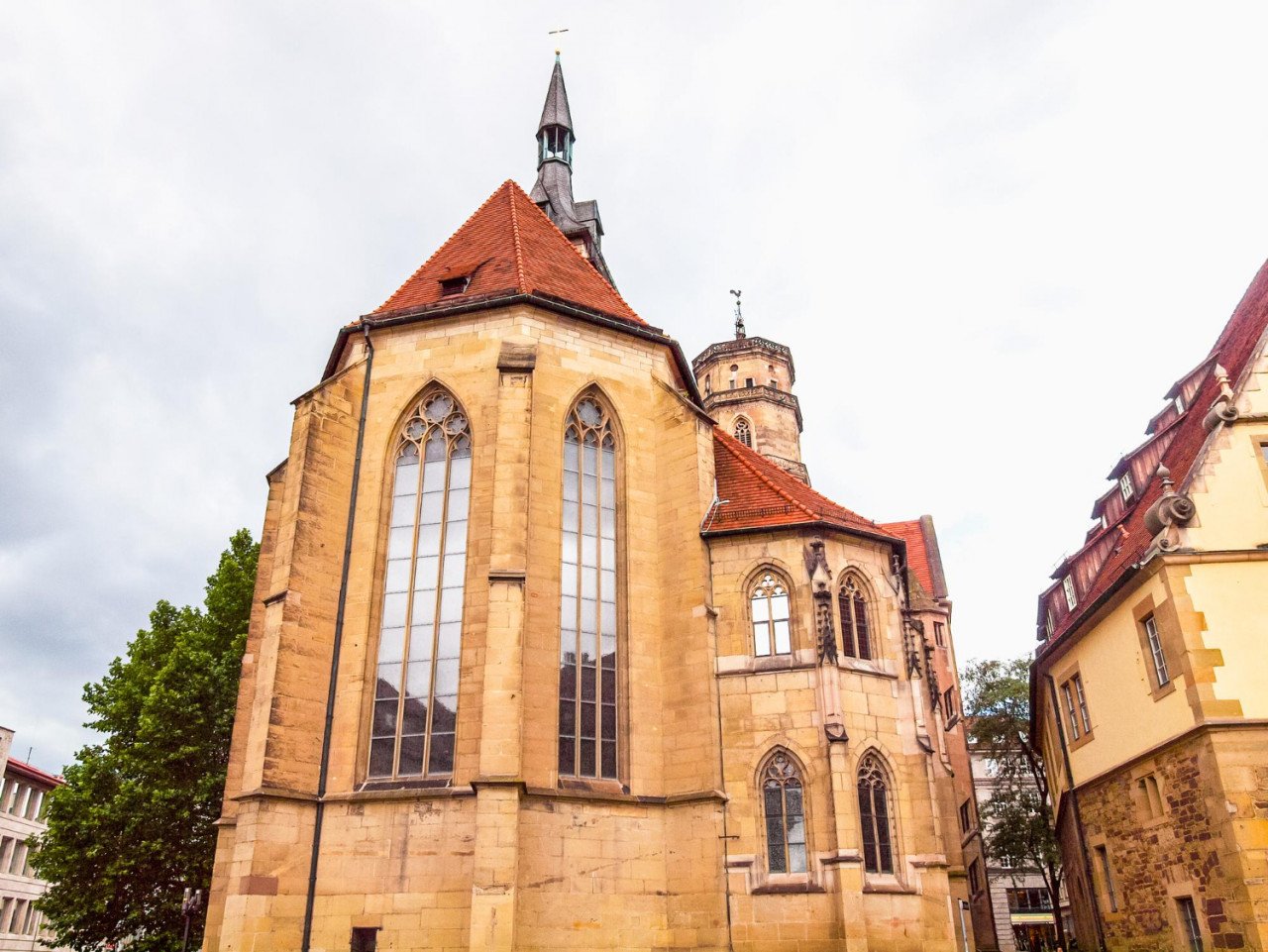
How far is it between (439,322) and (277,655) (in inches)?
265

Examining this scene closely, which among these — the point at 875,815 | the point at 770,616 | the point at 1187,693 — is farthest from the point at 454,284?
the point at 1187,693

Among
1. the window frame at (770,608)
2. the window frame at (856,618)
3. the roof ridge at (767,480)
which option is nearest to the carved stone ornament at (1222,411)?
the window frame at (856,618)

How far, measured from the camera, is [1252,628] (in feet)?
49.8

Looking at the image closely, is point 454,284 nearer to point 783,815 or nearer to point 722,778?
point 722,778

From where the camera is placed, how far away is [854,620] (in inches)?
721

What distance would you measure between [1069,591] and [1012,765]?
1306 cm

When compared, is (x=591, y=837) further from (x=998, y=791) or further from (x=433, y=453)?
(x=998, y=791)

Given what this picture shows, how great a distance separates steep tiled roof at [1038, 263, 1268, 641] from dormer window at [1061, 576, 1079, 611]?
0.22 metres

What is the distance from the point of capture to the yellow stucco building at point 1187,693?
1425 centimetres

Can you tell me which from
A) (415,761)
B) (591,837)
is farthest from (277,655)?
(591,837)

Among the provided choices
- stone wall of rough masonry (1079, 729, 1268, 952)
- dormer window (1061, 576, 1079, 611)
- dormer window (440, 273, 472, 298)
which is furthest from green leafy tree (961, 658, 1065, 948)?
dormer window (440, 273, 472, 298)

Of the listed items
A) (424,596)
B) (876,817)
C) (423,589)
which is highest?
(423,589)

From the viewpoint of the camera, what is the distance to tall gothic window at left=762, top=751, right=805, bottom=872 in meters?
16.3

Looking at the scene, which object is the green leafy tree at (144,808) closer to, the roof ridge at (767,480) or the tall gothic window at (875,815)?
the roof ridge at (767,480)
